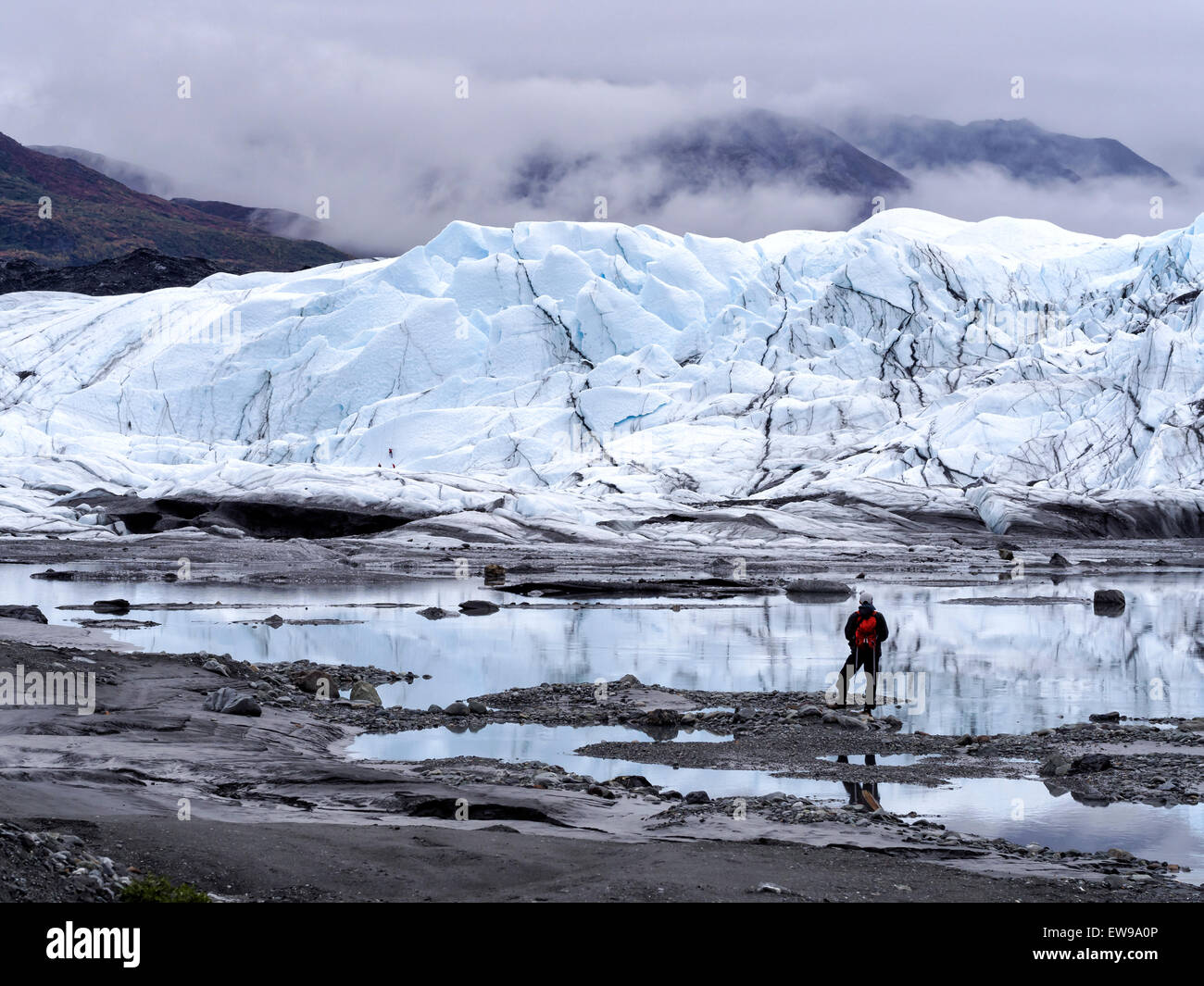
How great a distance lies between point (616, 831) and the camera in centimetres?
728

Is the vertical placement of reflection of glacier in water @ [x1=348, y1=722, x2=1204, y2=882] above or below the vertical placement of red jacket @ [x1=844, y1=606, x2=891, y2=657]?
below

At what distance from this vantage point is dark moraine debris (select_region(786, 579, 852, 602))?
25.7 m

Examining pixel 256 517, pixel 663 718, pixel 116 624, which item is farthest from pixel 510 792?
pixel 256 517

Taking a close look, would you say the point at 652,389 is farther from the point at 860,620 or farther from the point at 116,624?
the point at 860,620

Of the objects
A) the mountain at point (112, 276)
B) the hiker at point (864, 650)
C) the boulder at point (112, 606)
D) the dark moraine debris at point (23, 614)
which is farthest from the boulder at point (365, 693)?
the mountain at point (112, 276)

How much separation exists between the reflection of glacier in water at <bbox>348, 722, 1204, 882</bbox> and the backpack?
93.4 inches

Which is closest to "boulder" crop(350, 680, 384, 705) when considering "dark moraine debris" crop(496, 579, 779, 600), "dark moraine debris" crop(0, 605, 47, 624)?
"dark moraine debris" crop(0, 605, 47, 624)

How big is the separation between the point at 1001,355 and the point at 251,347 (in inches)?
1524

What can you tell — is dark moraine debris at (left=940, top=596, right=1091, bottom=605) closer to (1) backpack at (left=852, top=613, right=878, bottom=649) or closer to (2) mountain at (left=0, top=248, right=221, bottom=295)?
(1) backpack at (left=852, top=613, right=878, bottom=649)

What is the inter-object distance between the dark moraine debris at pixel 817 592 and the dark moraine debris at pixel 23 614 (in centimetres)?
1385

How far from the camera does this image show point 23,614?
60.3ft

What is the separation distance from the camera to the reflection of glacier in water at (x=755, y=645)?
45.3 feet

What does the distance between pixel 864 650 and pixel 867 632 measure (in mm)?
255
